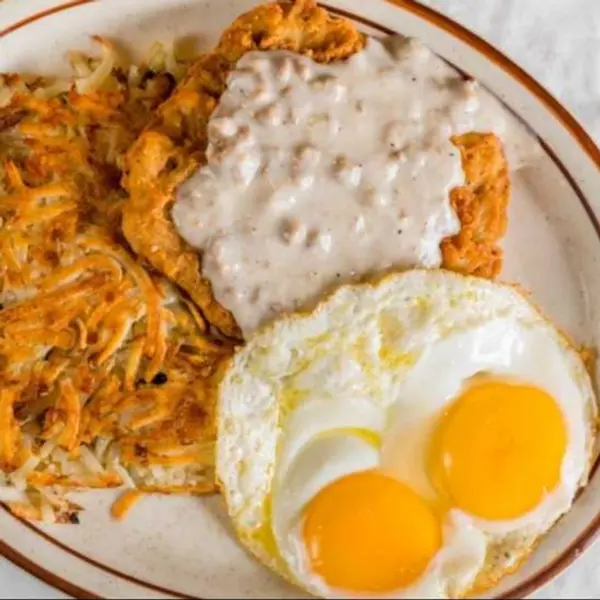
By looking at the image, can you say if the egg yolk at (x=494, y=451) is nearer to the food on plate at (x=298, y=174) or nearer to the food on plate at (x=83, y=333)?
the food on plate at (x=298, y=174)

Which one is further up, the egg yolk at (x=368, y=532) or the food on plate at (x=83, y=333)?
the food on plate at (x=83, y=333)

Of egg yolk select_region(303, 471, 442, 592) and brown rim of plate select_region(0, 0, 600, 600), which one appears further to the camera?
brown rim of plate select_region(0, 0, 600, 600)

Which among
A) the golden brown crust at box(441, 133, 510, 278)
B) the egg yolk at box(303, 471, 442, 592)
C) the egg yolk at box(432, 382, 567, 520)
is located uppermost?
the golden brown crust at box(441, 133, 510, 278)

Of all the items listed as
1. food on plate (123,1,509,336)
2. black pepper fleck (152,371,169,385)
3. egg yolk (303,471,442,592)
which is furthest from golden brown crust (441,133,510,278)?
black pepper fleck (152,371,169,385)

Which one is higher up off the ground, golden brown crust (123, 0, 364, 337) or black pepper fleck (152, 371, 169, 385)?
golden brown crust (123, 0, 364, 337)

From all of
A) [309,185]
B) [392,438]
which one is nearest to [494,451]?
[392,438]

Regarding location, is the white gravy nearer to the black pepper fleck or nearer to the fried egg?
the fried egg

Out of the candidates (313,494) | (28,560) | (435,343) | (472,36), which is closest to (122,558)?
(28,560)

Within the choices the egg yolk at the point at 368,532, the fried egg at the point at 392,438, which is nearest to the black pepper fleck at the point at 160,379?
the fried egg at the point at 392,438
